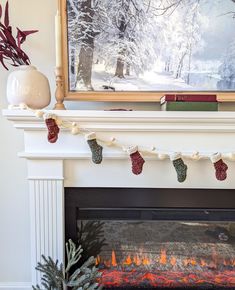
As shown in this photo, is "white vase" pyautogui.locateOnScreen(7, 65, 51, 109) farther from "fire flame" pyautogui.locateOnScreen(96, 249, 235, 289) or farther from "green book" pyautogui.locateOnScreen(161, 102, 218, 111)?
"fire flame" pyautogui.locateOnScreen(96, 249, 235, 289)

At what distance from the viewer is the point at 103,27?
1.44m

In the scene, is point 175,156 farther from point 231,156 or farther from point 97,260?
point 97,260

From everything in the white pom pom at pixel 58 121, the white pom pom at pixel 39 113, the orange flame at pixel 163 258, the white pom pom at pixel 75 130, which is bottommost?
the orange flame at pixel 163 258

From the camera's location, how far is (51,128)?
124cm

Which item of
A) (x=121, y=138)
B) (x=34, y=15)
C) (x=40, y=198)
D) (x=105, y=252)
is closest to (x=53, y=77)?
(x=34, y=15)

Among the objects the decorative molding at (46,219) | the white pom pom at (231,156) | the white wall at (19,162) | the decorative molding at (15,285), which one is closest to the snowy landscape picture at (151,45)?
the white wall at (19,162)

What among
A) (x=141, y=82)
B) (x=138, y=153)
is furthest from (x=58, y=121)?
(x=141, y=82)

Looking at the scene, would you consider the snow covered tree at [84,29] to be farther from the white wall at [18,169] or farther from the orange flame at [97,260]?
the orange flame at [97,260]

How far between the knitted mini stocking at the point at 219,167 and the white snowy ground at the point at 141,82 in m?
0.40

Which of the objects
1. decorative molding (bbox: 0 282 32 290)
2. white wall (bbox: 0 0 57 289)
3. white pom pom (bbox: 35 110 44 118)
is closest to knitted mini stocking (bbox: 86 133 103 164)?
white pom pom (bbox: 35 110 44 118)

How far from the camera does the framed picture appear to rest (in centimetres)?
142

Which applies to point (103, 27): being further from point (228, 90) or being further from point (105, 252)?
point (105, 252)

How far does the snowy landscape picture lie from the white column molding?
0.45 m

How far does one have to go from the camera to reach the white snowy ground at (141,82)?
4.81 feet
